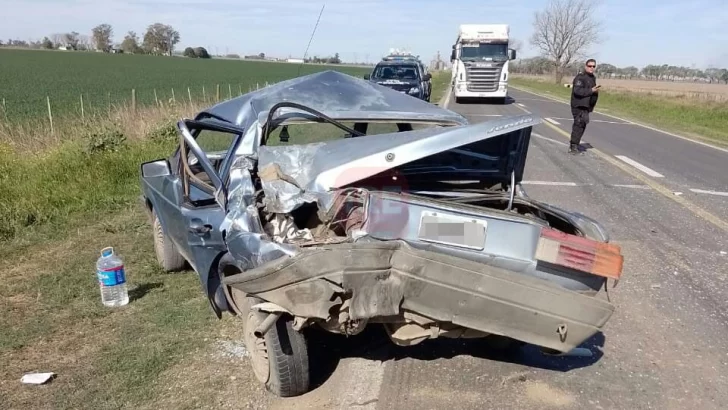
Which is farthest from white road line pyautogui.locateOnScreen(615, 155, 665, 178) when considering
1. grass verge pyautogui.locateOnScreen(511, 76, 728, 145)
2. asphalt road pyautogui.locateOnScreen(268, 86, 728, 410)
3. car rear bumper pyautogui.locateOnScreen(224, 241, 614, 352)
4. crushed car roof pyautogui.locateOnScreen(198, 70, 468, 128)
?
car rear bumper pyautogui.locateOnScreen(224, 241, 614, 352)

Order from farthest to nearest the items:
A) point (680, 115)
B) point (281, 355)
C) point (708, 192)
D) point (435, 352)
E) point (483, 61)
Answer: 1. point (483, 61)
2. point (680, 115)
3. point (708, 192)
4. point (435, 352)
5. point (281, 355)

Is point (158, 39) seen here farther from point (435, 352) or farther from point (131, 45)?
point (435, 352)

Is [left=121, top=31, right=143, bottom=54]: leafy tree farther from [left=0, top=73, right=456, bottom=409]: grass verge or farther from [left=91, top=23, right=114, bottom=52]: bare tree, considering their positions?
[left=0, top=73, right=456, bottom=409]: grass verge

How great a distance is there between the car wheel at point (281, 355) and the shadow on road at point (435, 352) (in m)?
0.37

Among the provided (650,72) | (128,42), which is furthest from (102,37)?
(650,72)

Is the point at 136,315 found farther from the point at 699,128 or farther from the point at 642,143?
the point at 699,128

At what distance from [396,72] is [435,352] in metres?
18.6

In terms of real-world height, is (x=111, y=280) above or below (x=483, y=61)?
below

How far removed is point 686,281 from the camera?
5.33 metres

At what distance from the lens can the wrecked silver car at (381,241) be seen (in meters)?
2.89

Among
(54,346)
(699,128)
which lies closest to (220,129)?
(54,346)

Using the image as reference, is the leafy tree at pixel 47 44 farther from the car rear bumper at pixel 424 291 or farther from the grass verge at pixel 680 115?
the car rear bumper at pixel 424 291

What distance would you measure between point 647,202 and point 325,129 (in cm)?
578

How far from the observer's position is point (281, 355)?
3.32m
